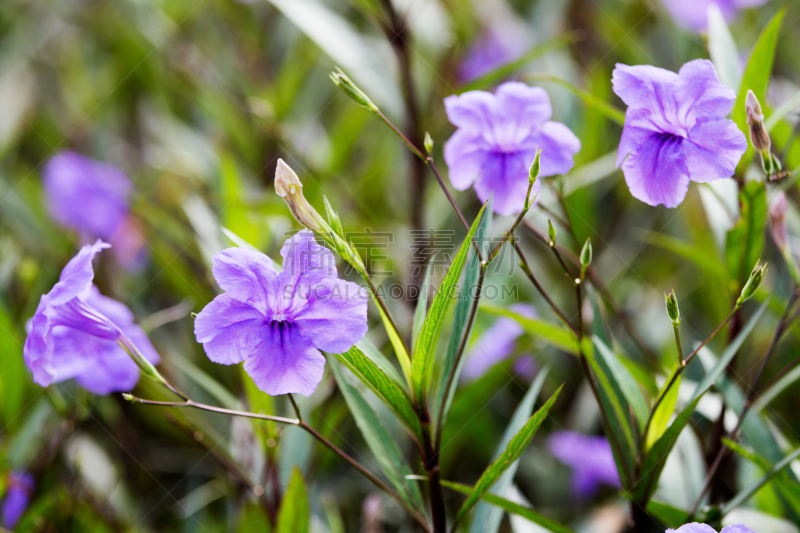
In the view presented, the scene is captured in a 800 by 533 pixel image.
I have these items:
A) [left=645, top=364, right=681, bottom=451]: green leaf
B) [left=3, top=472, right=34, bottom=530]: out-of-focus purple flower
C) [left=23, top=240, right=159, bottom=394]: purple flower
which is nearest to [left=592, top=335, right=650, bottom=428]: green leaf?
[left=645, top=364, right=681, bottom=451]: green leaf

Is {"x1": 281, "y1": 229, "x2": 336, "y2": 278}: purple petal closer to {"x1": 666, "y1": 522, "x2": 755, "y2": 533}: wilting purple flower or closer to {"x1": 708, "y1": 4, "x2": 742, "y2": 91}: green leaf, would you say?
{"x1": 666, "y1": 522, "x2": 755, "y2": 533}: wilting purple flower

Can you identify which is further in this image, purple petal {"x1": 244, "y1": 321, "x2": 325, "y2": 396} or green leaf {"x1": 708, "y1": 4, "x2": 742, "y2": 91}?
green leaf {"x1": 708, "y1": 4, "x2": 742, "y2": 91}

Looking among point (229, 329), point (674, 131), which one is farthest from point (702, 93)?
point (229, 329)

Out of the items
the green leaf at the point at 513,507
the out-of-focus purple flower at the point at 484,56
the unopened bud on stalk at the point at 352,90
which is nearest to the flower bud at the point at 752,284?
the green leaf at the point at 513,507

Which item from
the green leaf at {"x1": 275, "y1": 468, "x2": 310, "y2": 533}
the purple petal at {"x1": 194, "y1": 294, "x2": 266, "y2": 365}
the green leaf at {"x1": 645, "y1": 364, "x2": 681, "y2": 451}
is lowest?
the green leaf at {"x1": 275, "y1": 468, "x2": 310, "y2": 533}

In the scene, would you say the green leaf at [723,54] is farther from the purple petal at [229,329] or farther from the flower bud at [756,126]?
the purple petal at [229,329]

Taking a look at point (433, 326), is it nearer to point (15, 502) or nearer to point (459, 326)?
point (459, 326)
